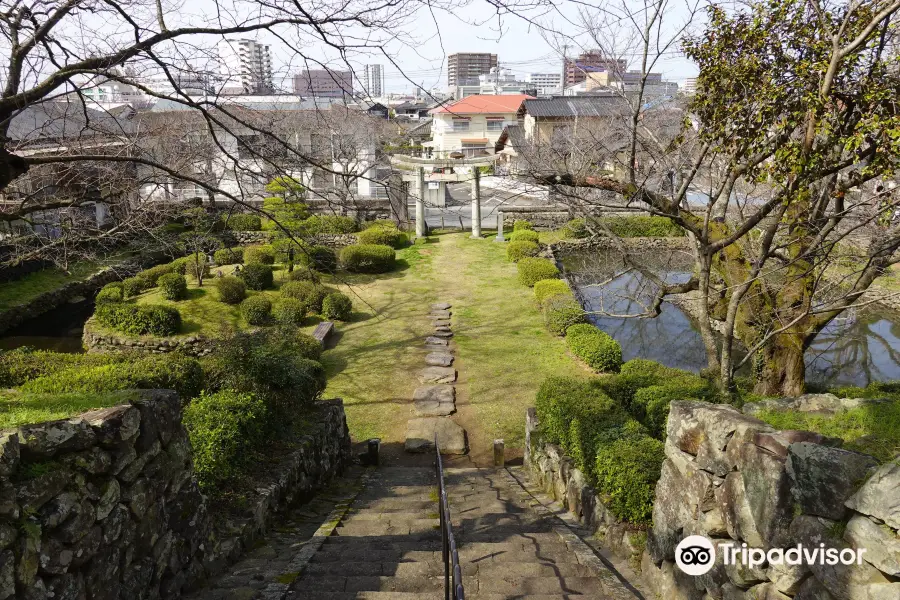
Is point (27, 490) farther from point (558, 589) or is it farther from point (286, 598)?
point (558, 589)

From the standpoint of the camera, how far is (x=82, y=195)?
200 inches

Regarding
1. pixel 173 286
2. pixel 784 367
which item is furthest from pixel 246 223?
pixel 784 367

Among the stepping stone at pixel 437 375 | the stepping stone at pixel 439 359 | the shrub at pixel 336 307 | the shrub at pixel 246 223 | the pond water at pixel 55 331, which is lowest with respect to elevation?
the stepping stone at pixel 437 375

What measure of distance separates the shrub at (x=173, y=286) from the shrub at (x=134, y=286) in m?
1.08

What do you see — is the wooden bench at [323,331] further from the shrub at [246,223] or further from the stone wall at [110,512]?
the shrub at [246,223]

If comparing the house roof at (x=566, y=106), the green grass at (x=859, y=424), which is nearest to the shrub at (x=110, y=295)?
the green grass at (x=859, y=424)

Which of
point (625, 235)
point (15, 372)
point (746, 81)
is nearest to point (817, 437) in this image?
point (746, 81)

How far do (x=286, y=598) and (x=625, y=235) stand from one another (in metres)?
22.8

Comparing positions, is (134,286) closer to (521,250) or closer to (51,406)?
(521,250)

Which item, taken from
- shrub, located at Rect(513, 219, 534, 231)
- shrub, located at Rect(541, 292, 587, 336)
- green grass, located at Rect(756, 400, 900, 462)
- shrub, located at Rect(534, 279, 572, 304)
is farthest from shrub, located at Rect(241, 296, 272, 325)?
shrub, located at Rect(513, 219, 534, 231)

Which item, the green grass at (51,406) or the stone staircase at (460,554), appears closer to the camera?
the green grass at (51,406)

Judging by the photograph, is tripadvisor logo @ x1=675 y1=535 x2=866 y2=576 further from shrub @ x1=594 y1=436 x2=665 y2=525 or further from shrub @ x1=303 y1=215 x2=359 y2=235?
shrub @ x1=303 y1=215 x2=359 y2=235

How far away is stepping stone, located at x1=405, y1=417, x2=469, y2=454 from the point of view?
8719 millimetres

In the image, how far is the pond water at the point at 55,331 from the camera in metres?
14.1
